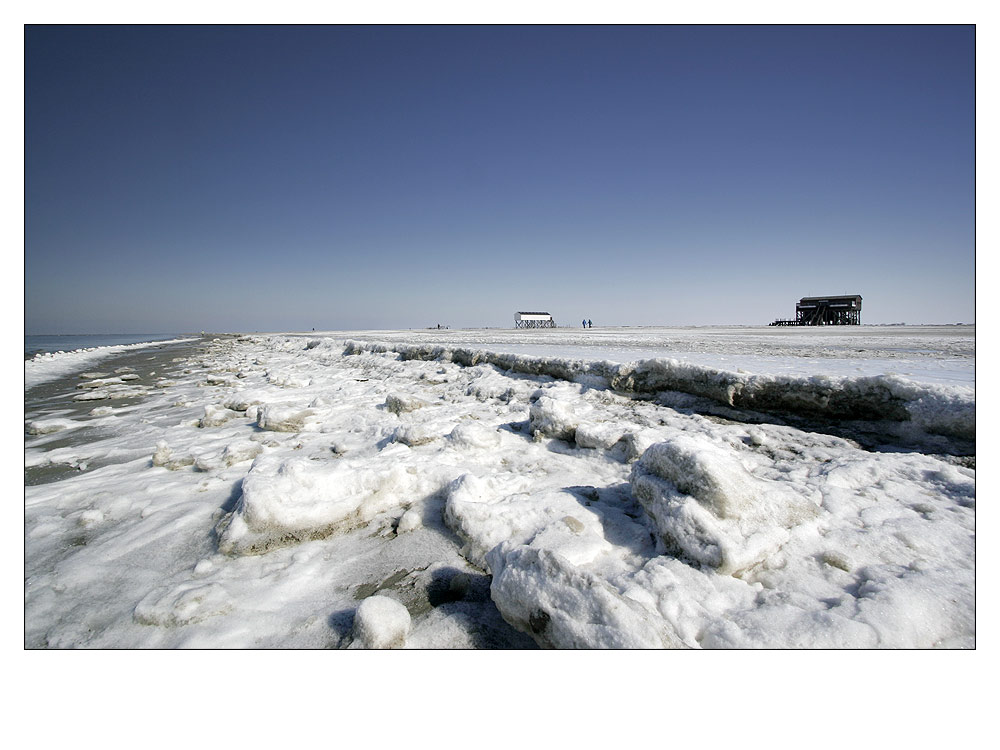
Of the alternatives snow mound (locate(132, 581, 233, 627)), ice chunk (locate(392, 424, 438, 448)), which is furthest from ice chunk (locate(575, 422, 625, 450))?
snow mound (locate(132, 581, 233, 627))

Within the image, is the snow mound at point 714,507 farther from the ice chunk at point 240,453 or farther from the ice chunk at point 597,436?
the ice chunk at point 240,453

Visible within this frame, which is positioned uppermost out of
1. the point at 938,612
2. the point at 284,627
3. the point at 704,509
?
the point at 704,509

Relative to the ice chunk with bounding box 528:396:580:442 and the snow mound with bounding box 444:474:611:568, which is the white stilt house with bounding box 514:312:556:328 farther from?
the snow mound with bounding box 444:474:611:568

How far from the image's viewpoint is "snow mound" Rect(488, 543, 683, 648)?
1.10 m

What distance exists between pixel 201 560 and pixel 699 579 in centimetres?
200

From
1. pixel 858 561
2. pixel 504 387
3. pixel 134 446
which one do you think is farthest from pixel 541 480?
pixel 134 446

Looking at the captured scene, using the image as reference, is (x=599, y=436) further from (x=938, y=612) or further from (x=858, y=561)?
(x=938, y=612)

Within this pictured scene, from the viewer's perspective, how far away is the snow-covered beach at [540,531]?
124 cm

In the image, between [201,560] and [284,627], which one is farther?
[201,560]

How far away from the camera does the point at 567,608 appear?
1.17 meters

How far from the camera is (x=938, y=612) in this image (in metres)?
1.21

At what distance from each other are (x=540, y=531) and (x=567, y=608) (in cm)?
61

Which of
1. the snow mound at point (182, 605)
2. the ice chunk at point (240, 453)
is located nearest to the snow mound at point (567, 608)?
the snow mound at point (182, 605)
